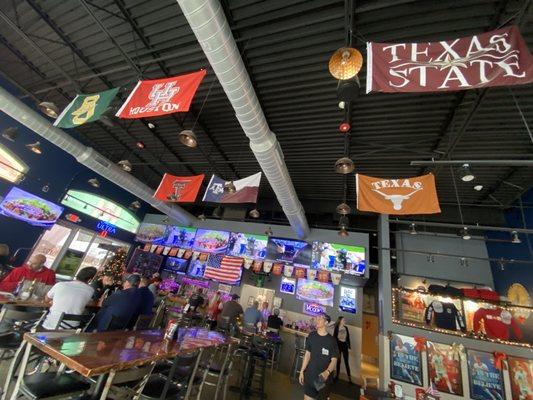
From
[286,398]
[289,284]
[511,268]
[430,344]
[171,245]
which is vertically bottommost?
[286,398]

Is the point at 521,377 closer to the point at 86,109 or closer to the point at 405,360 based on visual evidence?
the point at 405,360

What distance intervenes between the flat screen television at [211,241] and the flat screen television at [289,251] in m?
2.25

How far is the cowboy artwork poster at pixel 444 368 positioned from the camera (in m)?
5.52

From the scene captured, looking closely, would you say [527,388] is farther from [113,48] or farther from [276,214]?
[113,48]

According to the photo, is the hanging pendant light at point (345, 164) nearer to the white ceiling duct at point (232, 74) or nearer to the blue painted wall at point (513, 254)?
the white ceiling duct at point (232, 74)

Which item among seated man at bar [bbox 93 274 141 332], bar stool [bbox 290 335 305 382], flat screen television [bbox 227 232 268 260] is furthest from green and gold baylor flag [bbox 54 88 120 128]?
bar stool [bbox 290 335 305 382]

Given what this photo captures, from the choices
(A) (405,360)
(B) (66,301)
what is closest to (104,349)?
(B) (66,301)

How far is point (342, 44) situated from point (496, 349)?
7201 mm

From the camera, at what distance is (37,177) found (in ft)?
30.1

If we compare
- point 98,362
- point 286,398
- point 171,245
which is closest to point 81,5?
point 98,362

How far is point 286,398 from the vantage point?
17.7 ft

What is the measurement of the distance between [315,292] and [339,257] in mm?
1819

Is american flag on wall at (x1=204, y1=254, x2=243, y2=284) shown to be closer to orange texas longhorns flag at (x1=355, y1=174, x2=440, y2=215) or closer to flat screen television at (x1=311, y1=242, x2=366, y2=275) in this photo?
flat screen television at (x1=311, y1=242, x2=366, y2=275)

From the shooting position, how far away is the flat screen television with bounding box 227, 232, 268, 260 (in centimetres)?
1098
